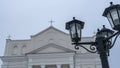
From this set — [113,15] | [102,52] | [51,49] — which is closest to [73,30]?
[102,52]

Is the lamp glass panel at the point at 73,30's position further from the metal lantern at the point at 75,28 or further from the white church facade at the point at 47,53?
the white church facade at the point at 47,53

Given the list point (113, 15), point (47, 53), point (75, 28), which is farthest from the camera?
point (47, 53)

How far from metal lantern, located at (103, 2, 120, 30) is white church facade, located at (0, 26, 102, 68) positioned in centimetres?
2130

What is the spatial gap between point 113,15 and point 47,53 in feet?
71.9

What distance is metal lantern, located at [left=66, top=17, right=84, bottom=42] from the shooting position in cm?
654

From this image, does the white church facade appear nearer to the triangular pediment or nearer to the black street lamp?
the triangular pediment

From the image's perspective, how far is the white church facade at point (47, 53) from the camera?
27.4 metres

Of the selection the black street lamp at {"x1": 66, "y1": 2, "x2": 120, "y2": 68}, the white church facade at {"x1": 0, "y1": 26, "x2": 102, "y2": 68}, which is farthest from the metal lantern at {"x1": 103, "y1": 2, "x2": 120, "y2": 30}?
the white church facade at {"x1": 0, "y1": 26, "x2": 102, "y2": 68}

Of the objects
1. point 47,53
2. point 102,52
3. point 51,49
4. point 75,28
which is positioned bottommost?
point 102,52

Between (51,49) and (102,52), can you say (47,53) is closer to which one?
(51,49)

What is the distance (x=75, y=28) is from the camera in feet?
21.6

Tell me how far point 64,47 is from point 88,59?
2.86 m

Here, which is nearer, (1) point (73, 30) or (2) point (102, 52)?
(2) point (102, 52)

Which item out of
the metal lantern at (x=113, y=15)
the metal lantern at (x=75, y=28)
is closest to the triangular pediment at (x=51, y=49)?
the metal lantern at (x=75, y=28)
